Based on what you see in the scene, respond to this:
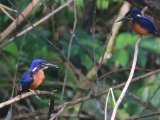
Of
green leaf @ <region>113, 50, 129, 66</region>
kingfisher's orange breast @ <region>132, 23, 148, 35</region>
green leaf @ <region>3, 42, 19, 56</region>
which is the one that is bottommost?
green leaf @ <region>113, 50, 129, 66</region>

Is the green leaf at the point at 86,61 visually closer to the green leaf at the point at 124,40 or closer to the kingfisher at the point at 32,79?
the green leaf at the point at 124,40

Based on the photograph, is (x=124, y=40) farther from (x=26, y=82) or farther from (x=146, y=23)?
(x=26, y=82)

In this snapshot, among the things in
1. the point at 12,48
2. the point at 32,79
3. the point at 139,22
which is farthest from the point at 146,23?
the point at 12,48

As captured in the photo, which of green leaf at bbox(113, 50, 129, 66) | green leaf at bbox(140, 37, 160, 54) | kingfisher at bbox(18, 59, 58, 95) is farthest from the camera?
green leaf at bbox(140, 37, 160, 54)

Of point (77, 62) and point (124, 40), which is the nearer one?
point (124, 40)

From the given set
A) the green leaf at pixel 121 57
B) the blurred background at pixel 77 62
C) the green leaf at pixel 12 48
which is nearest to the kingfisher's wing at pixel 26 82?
the blurred background at pixel 77 62

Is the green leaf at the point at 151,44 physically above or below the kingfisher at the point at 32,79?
below

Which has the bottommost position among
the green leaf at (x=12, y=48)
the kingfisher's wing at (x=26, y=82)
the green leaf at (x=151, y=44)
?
the green leaf at (x=151, y=44)

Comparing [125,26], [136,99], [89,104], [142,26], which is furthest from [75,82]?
[142,26]

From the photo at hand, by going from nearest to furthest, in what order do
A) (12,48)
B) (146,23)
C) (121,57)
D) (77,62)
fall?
(146,23)
(121,57)
(12,48)
(77,62)

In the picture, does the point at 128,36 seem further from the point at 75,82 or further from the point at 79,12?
the point at 79,12

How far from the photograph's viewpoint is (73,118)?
264 inches

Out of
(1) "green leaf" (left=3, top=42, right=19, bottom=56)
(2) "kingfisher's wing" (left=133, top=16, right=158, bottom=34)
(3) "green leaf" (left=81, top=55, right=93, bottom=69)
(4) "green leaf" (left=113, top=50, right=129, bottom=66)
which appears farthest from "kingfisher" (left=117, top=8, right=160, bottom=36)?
(1) "green leaf" (left=3, top=42, right=19, bottom=56)

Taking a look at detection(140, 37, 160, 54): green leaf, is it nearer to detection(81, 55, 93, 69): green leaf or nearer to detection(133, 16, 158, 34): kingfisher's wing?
detection(81, 55, 93, 69): green leaf
